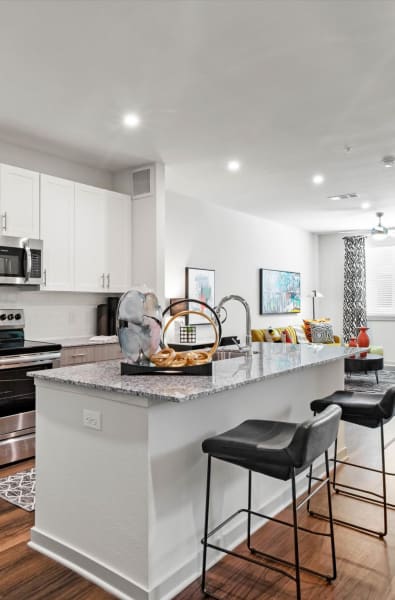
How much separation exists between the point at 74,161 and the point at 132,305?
10.8ft

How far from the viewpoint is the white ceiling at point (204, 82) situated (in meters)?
2.53

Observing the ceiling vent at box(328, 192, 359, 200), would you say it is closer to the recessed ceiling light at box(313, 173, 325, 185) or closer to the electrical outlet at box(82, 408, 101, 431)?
the recessed ceiling light at box(313, 173, 325, 185)

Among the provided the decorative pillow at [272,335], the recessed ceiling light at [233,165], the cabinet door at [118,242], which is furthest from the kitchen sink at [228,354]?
the decorative pillow at [272,335]

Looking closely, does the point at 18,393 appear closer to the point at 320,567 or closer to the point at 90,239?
the point at 90,239

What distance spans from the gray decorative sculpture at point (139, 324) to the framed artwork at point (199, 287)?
13.4 ft

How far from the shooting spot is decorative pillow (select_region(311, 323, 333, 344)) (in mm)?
8016

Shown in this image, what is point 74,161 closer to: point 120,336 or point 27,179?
point 27,179

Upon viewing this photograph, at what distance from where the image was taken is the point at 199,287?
6.80 metres

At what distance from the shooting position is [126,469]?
6.54ft

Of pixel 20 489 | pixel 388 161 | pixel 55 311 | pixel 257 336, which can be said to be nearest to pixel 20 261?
pixel 55 311

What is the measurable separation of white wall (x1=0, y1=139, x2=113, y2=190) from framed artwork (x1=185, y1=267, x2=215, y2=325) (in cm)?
181

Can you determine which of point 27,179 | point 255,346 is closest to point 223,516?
point 255,346

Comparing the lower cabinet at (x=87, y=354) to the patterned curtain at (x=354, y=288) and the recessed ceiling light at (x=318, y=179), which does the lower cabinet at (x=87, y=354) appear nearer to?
the recessed ceiling light at (x=318, y=179)

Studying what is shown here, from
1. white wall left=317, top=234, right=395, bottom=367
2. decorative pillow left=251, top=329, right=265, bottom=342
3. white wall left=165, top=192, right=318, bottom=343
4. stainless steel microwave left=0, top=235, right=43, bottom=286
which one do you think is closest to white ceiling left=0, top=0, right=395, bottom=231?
stainless steel microwave left=0, top=235, right=43, bottom=286
